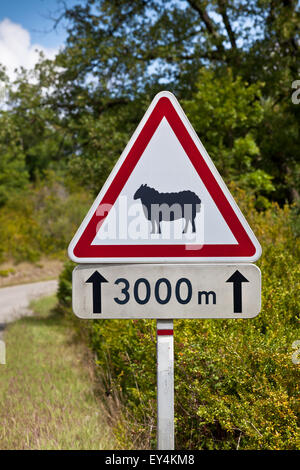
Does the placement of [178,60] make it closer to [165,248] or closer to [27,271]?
[165,248]

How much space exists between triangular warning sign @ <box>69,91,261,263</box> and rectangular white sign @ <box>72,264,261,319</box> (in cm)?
6

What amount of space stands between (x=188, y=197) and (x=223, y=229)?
7.8 inches

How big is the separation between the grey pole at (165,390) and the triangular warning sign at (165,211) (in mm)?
317

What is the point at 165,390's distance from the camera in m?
1.83

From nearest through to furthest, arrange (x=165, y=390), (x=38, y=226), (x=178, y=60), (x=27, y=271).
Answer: (x=165, y=390)
(x=178, y=60)
(x=27, y=271)
(x=38, y=226)

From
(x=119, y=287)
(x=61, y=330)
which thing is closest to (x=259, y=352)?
(x=119, y=287)

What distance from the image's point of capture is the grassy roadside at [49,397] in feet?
11.8

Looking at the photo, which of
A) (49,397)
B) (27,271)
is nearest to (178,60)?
(49,397)

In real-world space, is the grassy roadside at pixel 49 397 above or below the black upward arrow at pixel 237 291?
below

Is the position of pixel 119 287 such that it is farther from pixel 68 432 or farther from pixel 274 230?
pixel 274 230

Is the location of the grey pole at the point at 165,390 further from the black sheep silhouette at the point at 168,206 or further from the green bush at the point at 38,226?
the green bush at the point at 38,226

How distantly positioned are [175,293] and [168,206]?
359 mm

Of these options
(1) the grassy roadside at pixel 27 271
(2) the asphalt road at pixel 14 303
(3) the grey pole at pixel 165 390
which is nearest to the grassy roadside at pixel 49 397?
(3) the grey pole at pixel 165 390

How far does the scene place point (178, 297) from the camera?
1.85m
